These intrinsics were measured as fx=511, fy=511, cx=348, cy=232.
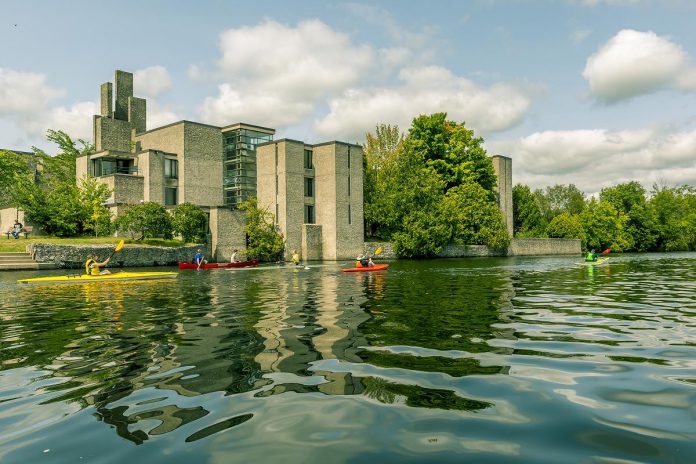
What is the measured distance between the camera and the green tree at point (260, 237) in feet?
164

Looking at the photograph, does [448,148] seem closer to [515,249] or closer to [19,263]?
[515,249]

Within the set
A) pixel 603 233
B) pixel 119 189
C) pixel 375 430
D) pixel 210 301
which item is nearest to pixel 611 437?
pixel 375 430

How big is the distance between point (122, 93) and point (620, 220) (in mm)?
80565

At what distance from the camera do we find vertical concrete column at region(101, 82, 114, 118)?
62.1m

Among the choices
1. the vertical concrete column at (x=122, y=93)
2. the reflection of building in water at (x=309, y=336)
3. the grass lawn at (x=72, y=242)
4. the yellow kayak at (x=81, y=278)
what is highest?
the vertical concrete column at (x=122, y=93)

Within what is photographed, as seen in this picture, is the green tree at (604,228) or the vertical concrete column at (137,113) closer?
the vertical concrete column at (137,113)

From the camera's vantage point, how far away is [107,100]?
6203cm

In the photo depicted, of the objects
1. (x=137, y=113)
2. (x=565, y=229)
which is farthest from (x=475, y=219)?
(x=137, y=113)

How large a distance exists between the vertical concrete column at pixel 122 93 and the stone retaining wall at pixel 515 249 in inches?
1360

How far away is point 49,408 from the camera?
211 inches

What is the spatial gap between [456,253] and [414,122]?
Result: 1834 centimetres

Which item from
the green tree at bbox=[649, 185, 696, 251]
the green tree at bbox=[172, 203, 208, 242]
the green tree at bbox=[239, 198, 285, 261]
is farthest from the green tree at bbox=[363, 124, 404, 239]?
the green tree at bbox=[649, 185, 696, 251]

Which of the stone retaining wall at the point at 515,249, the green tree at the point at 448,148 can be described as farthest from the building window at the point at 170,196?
the green tree at the point at 448,148

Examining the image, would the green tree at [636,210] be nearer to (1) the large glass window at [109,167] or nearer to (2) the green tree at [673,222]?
(2) the green tree at [673,222]
